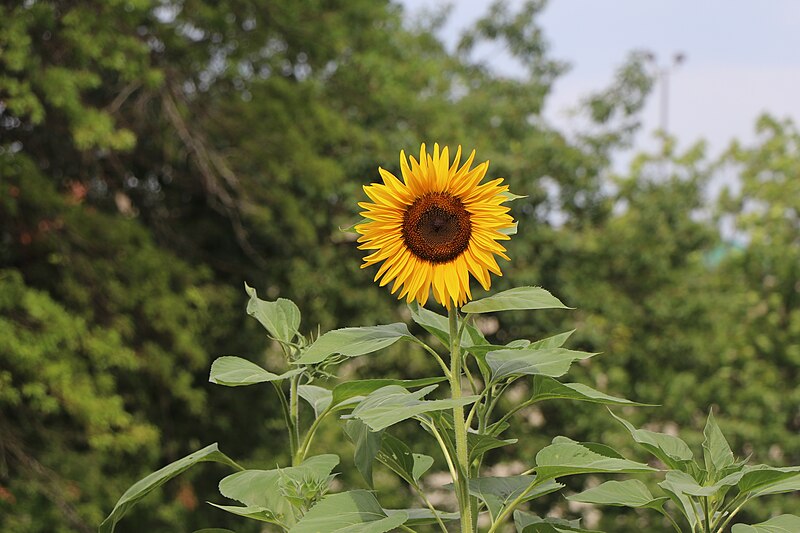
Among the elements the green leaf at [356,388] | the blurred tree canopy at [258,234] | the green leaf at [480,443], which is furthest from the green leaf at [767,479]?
the blurred tree canopy at [258,234]

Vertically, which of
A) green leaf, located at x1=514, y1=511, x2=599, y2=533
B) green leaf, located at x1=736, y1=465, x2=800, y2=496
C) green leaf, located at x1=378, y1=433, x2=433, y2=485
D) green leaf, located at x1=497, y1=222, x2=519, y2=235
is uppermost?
green leaf, located at x1=497, y1=222, x2=519, y2=235

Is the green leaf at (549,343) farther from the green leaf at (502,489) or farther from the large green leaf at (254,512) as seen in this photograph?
the large green leaf at (254,512)

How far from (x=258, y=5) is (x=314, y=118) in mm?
1402

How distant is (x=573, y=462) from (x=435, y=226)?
443mm

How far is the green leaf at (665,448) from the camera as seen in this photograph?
167 centimetres

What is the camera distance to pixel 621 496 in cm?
165

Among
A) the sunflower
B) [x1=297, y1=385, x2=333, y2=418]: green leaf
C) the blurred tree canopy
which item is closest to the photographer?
the sunflower

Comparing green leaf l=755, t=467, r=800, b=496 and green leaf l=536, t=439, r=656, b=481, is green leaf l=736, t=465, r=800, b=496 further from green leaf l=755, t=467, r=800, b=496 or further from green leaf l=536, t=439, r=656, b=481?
green leaf l=536, t=439, r=656, b=481

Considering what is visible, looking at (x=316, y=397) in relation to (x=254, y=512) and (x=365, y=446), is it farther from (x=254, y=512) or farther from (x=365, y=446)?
(x=254, y=512)

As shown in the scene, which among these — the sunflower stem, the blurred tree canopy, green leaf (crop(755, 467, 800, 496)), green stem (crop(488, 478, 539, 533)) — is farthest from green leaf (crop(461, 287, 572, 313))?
the blurred tree canopy

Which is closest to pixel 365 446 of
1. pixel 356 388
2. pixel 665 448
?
pixel 356 388

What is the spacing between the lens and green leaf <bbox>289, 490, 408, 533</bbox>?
156 centimetres

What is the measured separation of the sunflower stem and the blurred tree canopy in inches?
260

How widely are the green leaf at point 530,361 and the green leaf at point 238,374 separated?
0.28m
